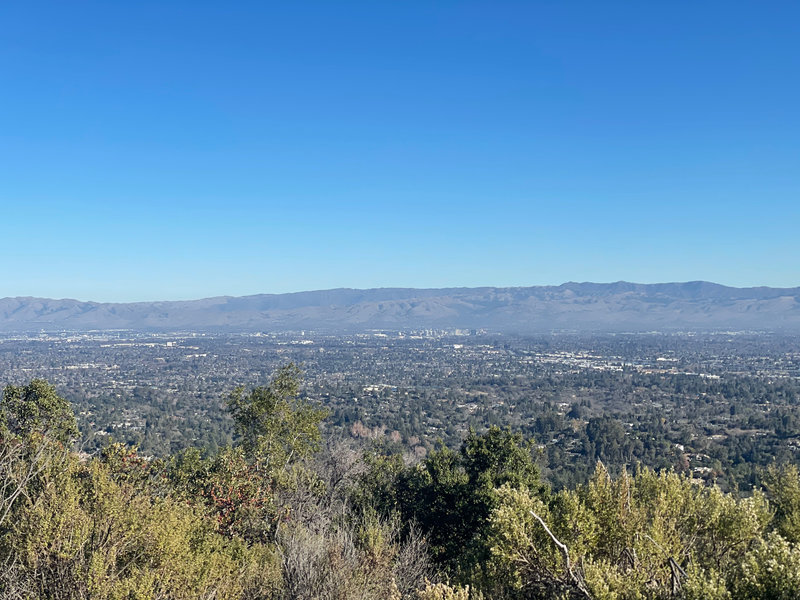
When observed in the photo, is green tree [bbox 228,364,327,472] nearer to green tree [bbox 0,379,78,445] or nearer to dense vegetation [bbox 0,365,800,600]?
dense vegetation [bbox 0,365,800,600]

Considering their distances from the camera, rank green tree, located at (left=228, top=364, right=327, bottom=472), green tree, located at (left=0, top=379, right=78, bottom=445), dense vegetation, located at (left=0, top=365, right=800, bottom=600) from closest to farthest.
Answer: dense vegetation, located at (left=0, top=365, right=800, bottom=600), green tree, located at (left=0, top=379, right=78, bottom=445), green tree, located at (left=228, top=364, right=327, bottom=472)

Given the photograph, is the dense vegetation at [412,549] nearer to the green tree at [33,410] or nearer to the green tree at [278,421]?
the green tree at [278,421]

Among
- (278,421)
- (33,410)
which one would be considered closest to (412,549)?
(278,421)

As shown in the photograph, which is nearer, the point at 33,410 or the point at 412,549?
the point at 412,549

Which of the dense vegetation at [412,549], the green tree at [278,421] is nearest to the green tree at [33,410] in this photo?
the dense vegetation at [412,549]

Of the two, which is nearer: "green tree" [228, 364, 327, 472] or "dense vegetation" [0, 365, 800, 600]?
"dense vegetation" [0, 365, 800, 600]

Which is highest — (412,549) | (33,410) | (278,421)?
(33,410)

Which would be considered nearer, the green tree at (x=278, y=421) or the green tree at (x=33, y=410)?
the green tree at (x=33, y=410)

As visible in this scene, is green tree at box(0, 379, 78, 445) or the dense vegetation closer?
the dense vegetation

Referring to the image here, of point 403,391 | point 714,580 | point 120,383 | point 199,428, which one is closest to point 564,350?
point 403,391

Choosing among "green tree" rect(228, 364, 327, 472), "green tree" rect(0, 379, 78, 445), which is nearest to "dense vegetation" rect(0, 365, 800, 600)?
"green tree" rect(228, 364, 327, 472)

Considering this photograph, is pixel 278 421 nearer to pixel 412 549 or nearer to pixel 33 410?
pixel 33 410

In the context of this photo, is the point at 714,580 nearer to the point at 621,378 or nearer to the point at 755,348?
the point at 621,378

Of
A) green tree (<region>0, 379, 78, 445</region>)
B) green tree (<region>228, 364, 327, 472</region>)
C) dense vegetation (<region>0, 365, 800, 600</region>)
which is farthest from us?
green tree (<region>228, 364, 327, 472</region>)
